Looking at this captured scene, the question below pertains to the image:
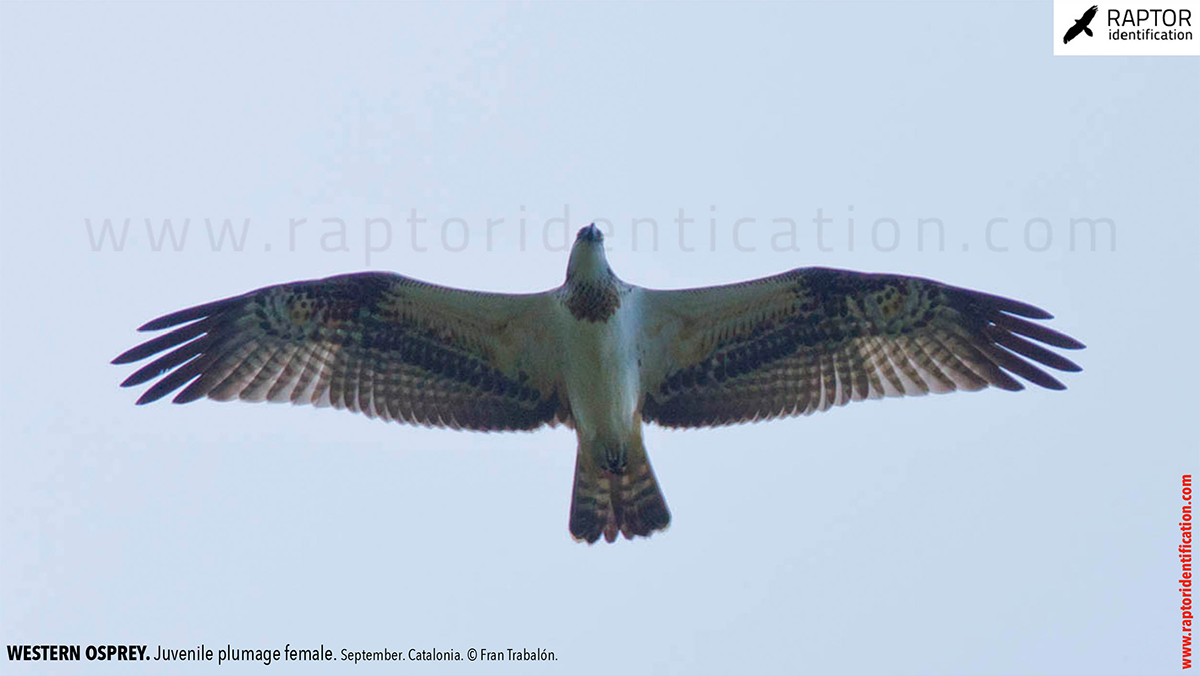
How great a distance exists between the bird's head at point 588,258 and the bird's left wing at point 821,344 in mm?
464

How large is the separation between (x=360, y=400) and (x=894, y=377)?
12.2ft

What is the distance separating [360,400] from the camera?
10711 millimetres

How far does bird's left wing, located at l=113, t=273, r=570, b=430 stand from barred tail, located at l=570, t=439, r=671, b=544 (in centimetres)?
55

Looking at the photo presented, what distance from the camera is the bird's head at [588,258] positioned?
32.4ft

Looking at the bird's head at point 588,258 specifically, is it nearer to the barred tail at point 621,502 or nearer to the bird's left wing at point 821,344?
the bird's left wing at point 821,344

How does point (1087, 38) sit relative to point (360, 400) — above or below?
above

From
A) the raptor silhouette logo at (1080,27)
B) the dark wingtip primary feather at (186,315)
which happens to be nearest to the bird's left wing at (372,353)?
the dark wingtip primary feather at (186,315)

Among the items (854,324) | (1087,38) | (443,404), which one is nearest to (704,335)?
(854,324)

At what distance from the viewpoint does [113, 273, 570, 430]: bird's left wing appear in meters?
10.4

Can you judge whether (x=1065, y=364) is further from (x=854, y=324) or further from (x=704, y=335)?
(x=704, y=335)

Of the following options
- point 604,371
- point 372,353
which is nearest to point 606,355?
point 604,371

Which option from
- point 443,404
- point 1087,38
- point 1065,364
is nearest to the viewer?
point 1065,364

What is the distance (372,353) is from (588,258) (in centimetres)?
180

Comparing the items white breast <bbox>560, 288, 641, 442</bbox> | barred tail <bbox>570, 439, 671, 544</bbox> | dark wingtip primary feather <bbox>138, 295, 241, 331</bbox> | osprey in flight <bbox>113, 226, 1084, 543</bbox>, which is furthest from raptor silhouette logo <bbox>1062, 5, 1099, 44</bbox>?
dark wingtip primary feather <bbox>138, 295, 241, 331</bbox>
